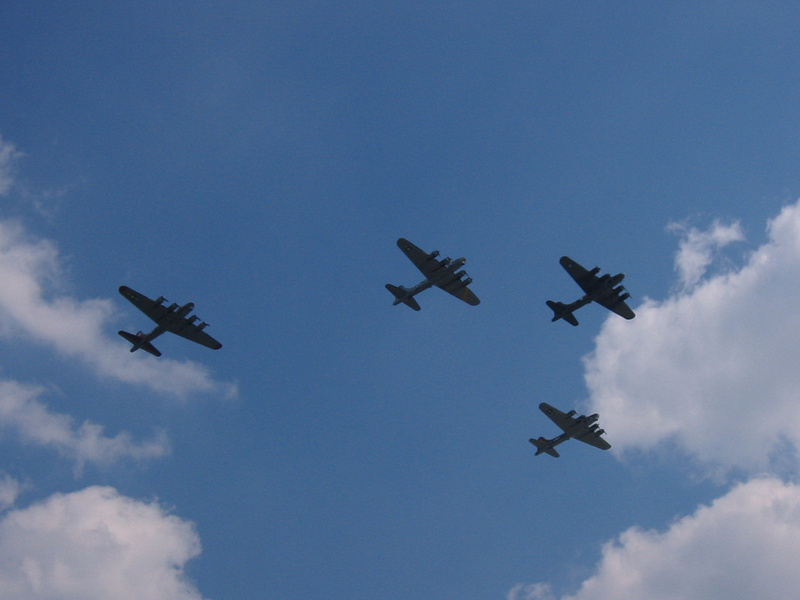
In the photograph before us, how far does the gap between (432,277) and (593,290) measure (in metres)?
20.4

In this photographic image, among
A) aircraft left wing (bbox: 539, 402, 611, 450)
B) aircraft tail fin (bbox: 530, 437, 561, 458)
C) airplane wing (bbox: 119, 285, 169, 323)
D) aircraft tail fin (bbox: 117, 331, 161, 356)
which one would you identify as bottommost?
aircraft tail fin (bbox: 117, 331, 161, 356)

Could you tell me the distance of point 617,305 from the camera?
84.1 meters

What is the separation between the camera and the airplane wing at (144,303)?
250 ft

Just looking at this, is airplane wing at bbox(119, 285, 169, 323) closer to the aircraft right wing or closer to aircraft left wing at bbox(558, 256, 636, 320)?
aircraft left wing at bbox(558, 256, 636, 320)

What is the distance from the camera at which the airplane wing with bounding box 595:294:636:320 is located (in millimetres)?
82625

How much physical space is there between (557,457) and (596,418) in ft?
27.8

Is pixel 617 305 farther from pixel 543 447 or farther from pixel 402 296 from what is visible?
pixel 402 296

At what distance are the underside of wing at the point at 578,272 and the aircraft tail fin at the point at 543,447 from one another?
73.3ft

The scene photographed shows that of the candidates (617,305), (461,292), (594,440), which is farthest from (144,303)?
(594,440)

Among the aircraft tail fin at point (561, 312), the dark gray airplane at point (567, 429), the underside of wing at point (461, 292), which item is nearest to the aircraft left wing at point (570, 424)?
the dark gray airplane at point (567, 429)

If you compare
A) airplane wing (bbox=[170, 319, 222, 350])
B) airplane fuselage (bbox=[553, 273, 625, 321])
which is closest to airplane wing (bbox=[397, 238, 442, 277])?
airplane fuselage (bbox=[553, 273, 625, 321])

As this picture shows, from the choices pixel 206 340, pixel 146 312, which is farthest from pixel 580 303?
pixel 146 312

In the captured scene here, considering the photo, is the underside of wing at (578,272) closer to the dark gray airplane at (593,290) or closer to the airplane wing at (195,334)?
the dark gray airplane at (593,290)

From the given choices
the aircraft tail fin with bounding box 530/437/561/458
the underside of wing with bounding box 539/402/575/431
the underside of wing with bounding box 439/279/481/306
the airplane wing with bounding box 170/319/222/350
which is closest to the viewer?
the airplane wing with bounding box 170/319/222/350
